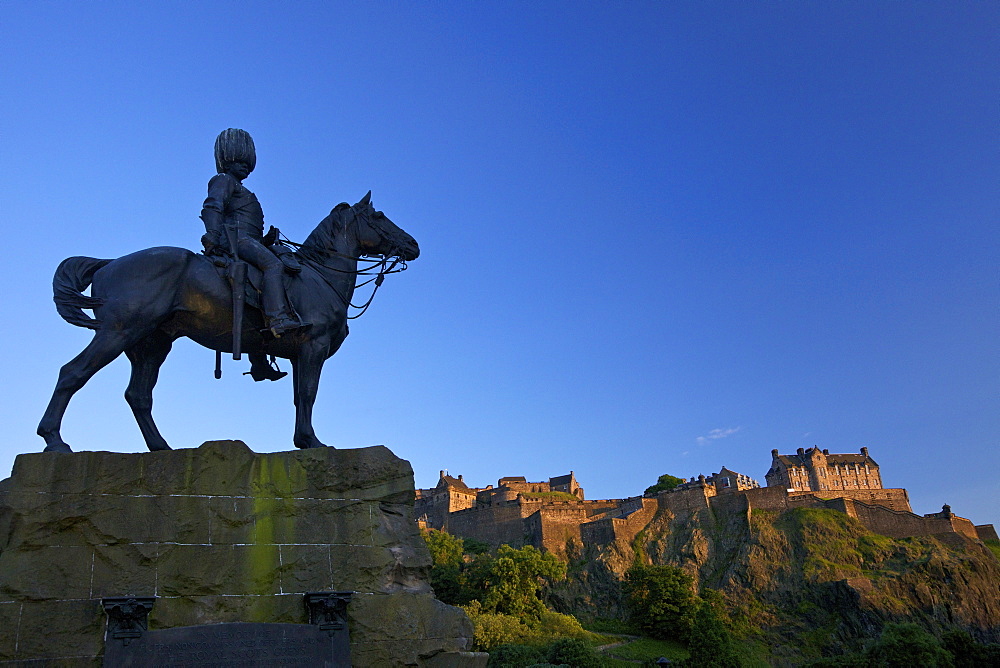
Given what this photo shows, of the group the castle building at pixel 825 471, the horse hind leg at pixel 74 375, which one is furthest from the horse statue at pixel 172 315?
the castle building at pixel 825 471

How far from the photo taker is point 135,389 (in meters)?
10.0

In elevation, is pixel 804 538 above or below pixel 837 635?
above

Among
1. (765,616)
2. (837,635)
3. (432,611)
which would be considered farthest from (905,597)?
(432,611)

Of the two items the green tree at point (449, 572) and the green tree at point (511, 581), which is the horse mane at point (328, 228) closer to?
the green tree at point (449, 572)

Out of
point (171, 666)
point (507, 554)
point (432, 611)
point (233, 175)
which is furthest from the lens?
point (507, 554)

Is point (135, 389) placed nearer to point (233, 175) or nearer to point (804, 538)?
point (233, 175)

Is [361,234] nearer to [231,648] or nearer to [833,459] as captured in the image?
[231,648]

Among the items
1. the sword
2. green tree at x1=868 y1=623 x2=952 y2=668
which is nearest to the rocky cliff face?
green tree at x1=868 y1=623 x2=952 y2=668

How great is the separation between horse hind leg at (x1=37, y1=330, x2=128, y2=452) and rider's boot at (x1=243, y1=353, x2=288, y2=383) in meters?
1.81

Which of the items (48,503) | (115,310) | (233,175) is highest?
(233,175)

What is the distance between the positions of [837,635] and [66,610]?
76.2m

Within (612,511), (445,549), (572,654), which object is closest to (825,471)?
(612,511)

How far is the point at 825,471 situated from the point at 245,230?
117 metres

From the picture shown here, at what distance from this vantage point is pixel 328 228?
1132cm
